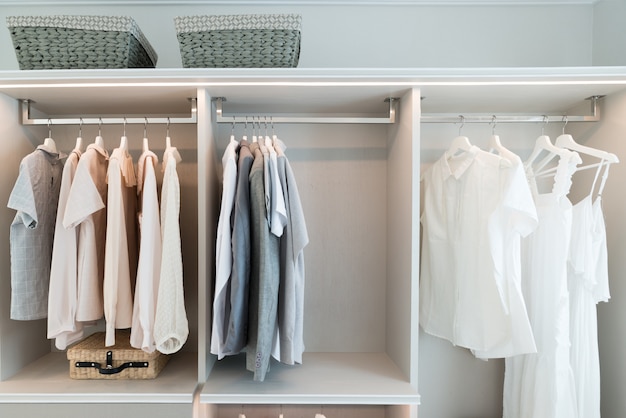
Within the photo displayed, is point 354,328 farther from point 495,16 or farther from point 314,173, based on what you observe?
point 495,16

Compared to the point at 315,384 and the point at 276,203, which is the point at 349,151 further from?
the point at 315,384

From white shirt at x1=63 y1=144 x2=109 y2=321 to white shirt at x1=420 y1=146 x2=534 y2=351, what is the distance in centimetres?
133

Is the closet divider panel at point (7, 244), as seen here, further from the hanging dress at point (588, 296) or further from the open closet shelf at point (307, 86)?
the hanging dress at point (588, 296)

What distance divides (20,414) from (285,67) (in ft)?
5.13

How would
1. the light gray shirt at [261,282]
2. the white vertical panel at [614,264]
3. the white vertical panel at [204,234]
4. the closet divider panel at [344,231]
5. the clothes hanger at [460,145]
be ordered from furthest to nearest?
the closet divider panel at [344,231] → the clothes hanger at [460,145] → the white vertical panel at [614,264] → the white vertical panel at [204,234] → the light gray shirt at [261,282]

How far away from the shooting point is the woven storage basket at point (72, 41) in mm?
1519

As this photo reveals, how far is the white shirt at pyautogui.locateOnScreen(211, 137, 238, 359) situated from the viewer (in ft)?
4.77

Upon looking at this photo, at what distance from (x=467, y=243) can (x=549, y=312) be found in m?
0.39

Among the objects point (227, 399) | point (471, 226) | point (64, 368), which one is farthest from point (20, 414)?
point (471, 226)

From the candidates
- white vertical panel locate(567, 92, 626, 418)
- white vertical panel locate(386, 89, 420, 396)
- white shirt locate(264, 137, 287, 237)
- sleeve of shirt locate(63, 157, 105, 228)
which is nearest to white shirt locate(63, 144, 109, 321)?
sleeve of shirt locate(63, 157, 105, 228)

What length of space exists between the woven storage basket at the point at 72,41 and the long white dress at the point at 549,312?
1.73m

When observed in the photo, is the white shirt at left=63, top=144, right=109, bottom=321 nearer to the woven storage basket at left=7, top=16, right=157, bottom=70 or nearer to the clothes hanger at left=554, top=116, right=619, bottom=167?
the woven storage basket at left=7, top=16, right=157, bottom=70

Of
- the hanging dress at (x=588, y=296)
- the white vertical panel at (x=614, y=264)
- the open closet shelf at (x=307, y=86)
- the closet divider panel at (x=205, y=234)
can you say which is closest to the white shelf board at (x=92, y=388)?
the closet divider panel at (x=205, y=234)

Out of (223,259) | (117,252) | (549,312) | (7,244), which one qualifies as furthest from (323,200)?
(7,244)
